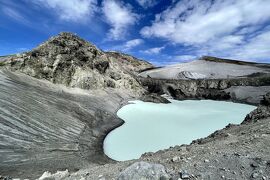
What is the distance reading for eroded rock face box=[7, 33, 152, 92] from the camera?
2894 cm

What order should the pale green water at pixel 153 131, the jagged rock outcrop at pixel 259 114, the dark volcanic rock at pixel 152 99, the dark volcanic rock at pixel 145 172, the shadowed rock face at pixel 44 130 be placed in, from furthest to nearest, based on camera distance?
the dark volcanic rock at pixel 152 99 → the pale green water at pixel 153 131 → the shadowed rock face at pixel 44 130 → the jagged rock outcrop at pixel 259 114 → the dark volcanic rock at pixel 145 172

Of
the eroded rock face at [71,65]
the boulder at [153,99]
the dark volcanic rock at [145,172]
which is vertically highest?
the eroded rock face at [71,65]

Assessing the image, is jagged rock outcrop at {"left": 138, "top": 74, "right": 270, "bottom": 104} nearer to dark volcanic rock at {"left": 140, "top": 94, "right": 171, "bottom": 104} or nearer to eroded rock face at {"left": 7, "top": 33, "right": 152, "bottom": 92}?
dark volcanic rock at {"left": 140, "top": 94, "right": 171, "bottom": 104}

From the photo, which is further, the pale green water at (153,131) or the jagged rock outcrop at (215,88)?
the jagged rock outcrop at (215,88)

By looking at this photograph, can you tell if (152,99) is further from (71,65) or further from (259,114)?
(259,114)

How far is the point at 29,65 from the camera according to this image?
93.3 ft

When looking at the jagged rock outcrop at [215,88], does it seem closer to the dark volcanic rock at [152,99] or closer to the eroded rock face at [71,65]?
the dark volcanic rock at [152,99]

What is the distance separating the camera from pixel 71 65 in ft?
109

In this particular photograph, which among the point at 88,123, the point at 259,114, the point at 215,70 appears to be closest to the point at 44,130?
the point at 88,123

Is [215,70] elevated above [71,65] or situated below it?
below

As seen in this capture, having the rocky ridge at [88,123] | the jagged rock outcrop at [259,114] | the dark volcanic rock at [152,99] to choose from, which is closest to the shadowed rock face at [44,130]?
the rocky ridge at [88,123]

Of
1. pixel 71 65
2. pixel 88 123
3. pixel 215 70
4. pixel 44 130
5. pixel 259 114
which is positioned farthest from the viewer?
pixel 215 70

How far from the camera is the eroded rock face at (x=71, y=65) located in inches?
1139

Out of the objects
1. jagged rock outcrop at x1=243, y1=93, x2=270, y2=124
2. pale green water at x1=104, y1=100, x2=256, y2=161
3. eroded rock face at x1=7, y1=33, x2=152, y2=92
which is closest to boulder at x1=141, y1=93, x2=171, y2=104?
eroded rock face at x1=7, y1=33, x2=152, y2=92
